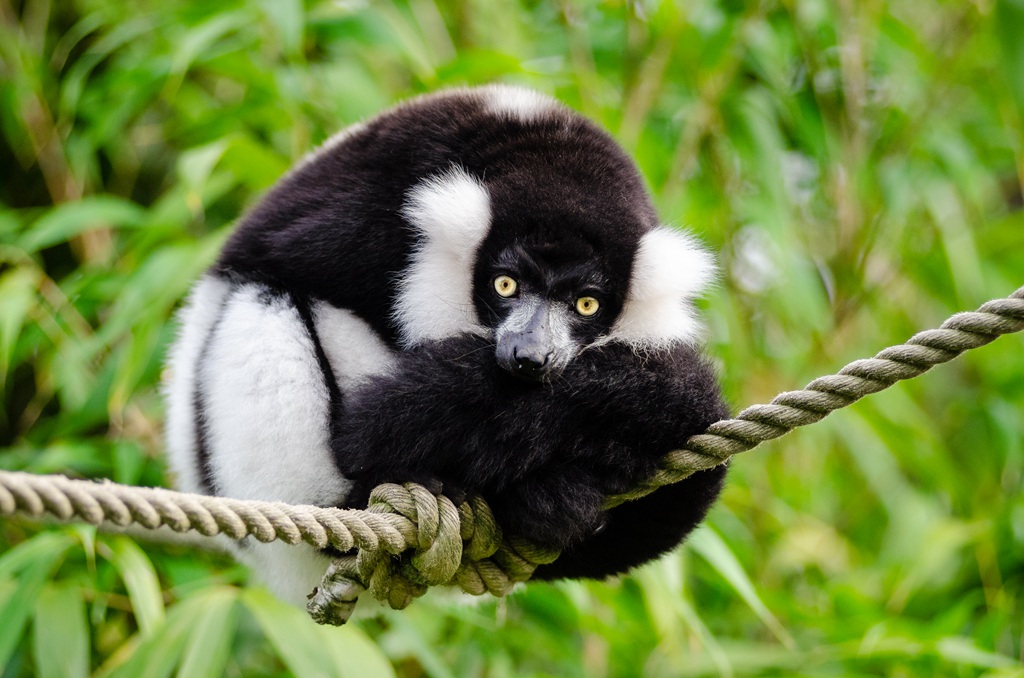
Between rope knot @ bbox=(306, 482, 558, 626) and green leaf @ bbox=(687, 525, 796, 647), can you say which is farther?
green leaf @ bbox=(687, 525, 796, 647)

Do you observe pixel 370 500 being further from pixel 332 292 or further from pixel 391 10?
pixel 391 10

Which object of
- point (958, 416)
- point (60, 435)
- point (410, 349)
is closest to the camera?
point (410, 349)

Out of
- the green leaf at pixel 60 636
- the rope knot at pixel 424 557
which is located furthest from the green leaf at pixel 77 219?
the rope knot at pixel 424 557

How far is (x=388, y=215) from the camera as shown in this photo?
228 centimetres

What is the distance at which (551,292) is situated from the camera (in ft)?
7.07

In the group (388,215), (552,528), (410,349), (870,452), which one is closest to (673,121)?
(870,452)

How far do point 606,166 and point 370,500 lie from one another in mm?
1052

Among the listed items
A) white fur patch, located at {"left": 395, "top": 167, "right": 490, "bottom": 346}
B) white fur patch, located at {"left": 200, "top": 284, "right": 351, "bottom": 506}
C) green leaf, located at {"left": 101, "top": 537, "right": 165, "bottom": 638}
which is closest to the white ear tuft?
white fur patch, located at {"left": 395, "top": 167, "right": 490, "bottom": 346}

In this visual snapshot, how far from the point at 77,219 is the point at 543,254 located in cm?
188

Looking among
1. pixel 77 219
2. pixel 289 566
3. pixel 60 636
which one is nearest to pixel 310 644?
pixel 289 566

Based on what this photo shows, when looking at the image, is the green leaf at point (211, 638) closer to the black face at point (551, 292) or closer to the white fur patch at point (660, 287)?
the black face at point (551, 292)

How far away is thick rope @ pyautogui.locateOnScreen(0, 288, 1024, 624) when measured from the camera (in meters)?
1.40

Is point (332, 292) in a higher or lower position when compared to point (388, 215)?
lower

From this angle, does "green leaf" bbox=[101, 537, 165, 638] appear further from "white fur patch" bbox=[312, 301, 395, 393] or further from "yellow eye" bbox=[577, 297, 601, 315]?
"yellow eye" bbox=[577, 297, 601, 315]
